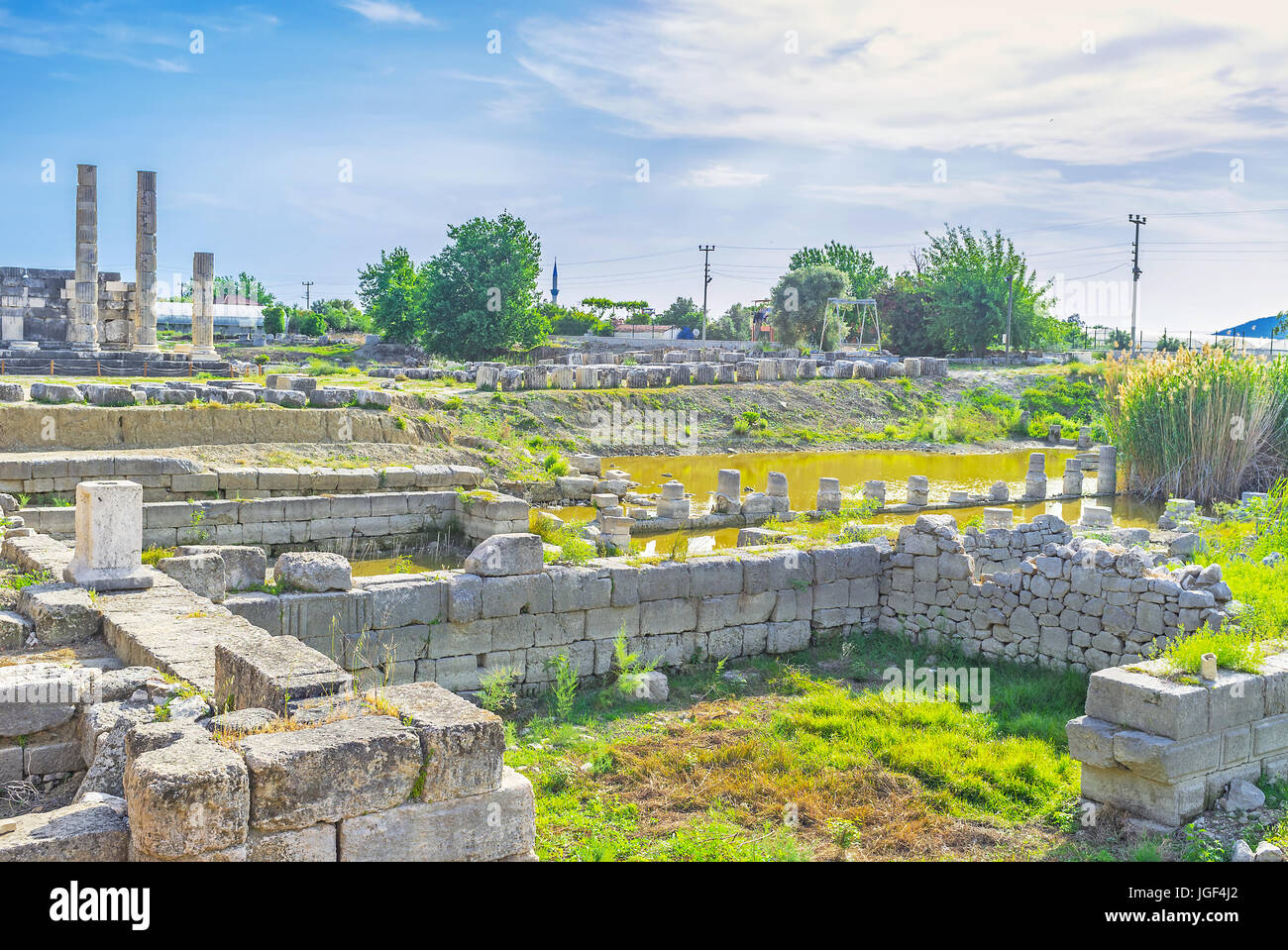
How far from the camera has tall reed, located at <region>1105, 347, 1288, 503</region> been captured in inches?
816

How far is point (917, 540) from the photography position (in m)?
12.2

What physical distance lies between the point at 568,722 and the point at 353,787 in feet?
15.5

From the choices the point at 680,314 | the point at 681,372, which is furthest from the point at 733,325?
the point at 681,372

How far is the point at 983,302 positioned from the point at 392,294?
3132 centimetres

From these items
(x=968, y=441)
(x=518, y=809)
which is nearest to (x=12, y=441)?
(x=518, y=809)

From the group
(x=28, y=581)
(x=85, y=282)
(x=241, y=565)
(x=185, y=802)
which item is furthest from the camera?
(x=85, y=282)

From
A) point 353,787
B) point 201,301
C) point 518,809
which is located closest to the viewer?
point 353,787

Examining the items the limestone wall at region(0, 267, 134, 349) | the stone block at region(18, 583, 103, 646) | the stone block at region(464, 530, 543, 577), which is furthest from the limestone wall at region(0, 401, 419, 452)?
the limestone wall at region(0, 267, 134, 349)

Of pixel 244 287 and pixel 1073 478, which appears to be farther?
pixel 244 287

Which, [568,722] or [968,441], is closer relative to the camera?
[568,722]

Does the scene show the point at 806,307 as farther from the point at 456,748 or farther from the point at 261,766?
the point at 261,766

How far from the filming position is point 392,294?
5862 centimetres
